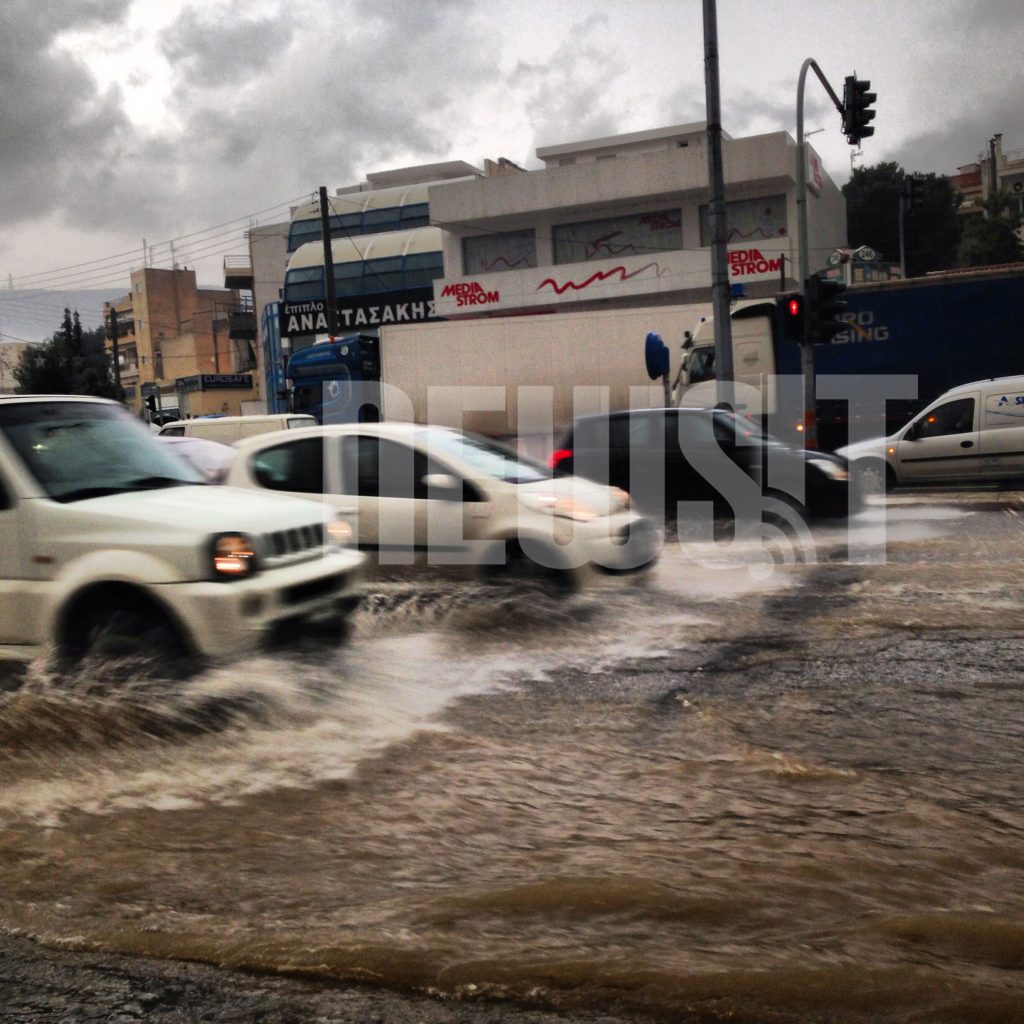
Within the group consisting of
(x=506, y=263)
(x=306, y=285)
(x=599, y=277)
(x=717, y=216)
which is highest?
(x=306, y=285)

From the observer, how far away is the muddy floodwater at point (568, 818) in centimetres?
288

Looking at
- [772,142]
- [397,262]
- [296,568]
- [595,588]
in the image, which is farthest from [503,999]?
[397,262]

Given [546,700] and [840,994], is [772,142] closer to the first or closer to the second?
[546,700]

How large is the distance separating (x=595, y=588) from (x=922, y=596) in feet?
7.58

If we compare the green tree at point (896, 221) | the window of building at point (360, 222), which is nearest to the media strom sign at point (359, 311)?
the window of building at point (360, 222)

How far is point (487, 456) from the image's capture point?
28.2 feet

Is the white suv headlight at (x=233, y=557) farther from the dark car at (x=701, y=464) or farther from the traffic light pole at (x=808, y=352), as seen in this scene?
the traffic light pole at (x=808, y=352)

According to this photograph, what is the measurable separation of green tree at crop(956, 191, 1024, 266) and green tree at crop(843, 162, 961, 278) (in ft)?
13.0

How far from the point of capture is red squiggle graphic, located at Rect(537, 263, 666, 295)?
4097 cm

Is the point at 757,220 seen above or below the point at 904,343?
above

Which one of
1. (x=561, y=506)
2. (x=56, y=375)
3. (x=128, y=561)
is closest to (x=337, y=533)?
(x=128, y=561)

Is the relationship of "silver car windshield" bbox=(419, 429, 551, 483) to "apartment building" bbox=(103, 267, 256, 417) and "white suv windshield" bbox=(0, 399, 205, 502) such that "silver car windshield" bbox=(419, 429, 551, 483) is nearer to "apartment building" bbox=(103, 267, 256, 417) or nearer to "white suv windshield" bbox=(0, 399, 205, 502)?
"white suv windshield" bbox=(0, 399, 205, 502)

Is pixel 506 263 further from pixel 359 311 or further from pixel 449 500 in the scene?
pixel 449 500

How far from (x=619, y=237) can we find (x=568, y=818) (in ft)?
133
